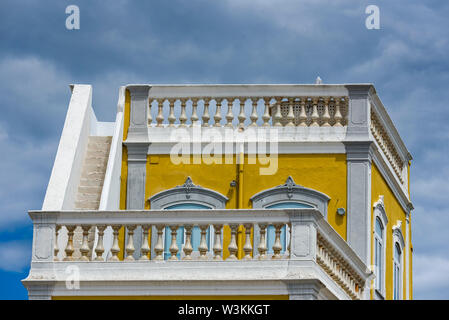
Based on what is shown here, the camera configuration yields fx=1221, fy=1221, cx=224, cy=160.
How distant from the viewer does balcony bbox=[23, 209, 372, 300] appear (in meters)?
19.6

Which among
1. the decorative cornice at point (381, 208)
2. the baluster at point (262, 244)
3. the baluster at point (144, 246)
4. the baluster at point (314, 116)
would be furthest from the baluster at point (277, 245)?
the decorative cornice at point (381, 208)

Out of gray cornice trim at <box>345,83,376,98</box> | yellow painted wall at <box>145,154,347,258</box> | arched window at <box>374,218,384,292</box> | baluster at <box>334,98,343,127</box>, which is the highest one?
gray cornice trim at <box>345,83,376,98</box>

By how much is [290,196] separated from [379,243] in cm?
251

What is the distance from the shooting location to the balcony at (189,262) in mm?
19609

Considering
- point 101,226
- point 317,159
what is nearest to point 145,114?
point 317,159

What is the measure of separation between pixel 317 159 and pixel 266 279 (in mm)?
6428

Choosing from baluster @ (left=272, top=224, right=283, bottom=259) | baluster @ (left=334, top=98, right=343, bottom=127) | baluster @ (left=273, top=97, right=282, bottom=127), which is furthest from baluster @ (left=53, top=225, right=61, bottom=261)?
baluster @ (left=334, top=98, right=343, bottom=127)

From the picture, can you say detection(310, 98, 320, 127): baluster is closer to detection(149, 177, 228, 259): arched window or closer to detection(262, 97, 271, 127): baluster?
detection(262, 97, 271, 127): baluster

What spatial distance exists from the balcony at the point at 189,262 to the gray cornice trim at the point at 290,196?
4.69 meters

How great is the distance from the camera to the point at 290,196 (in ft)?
83.0

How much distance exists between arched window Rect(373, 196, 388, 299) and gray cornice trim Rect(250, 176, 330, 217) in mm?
1356

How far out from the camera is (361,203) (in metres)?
25.2
